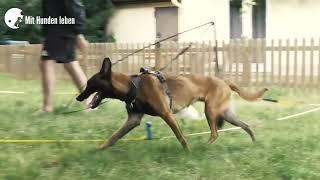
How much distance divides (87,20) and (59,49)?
630 inches

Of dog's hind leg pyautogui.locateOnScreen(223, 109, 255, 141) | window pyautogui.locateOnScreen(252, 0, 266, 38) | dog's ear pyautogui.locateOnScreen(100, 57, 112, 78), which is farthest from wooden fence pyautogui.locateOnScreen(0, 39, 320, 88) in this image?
dog's ear pyautogui.locateOnScreen(100, 57, 112, 78)

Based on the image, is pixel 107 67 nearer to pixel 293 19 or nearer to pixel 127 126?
pixel 127 126

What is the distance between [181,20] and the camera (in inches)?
797

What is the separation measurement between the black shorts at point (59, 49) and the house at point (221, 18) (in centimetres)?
1053

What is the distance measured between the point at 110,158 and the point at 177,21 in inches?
641

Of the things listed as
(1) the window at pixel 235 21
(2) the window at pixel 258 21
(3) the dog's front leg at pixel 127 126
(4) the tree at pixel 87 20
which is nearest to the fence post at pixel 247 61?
(2) the window at pixel 258 21

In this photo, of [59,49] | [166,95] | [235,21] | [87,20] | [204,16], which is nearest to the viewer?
[166,95]

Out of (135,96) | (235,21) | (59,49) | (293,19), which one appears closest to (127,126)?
(135,96)

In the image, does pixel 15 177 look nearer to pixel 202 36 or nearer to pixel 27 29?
pixel 202 36

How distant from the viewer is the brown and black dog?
574 centimetres

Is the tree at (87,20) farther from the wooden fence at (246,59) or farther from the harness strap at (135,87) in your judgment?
the harness strap at (135,87)

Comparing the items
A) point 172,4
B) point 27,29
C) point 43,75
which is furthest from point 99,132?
point 27,29

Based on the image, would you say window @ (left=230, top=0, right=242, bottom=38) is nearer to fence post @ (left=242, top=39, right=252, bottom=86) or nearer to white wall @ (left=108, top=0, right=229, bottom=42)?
white wall @ (left=108, top=0, right=229, bottom=42)

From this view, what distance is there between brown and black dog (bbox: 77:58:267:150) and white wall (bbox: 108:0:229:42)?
12416 mm
